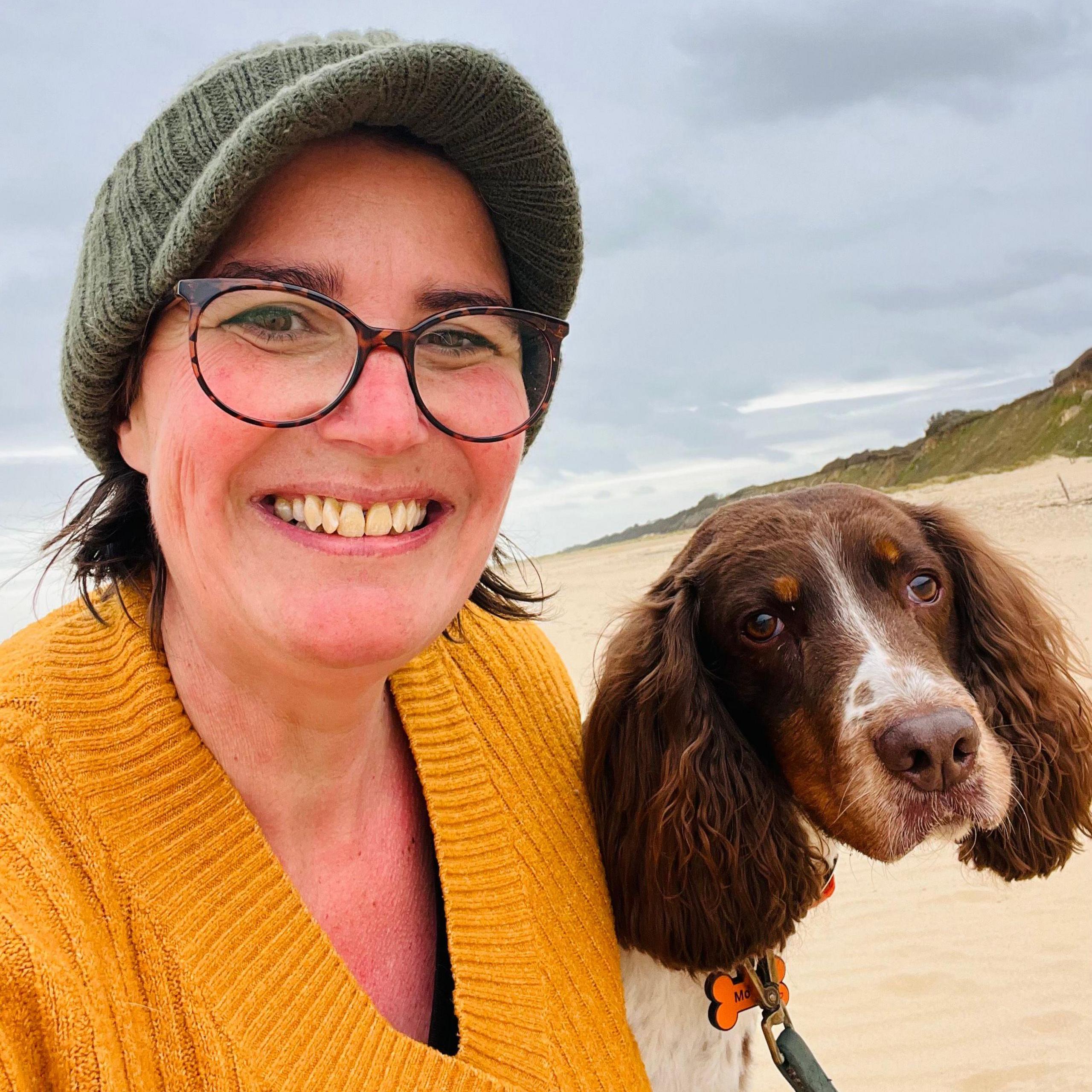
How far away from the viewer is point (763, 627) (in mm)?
2338

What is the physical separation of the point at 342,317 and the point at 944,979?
12.9 feet

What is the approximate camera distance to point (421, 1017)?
1.74m

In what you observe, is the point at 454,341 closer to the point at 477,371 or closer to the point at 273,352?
the point at 477,371

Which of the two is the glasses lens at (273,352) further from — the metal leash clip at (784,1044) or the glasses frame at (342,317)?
the metal leash clip at (784,1044)

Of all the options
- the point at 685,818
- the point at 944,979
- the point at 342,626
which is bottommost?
the point at 944,979

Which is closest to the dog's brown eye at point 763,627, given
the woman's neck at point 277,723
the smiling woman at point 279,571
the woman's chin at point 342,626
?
the smiling woman at point 279,571

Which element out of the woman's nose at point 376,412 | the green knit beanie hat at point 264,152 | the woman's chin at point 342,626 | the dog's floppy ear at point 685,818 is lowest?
the dog's floppy ear at point 685,818

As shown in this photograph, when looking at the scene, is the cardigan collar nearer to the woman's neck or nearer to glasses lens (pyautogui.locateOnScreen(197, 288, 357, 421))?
the woman's neck

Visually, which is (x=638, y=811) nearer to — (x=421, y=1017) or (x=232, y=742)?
(x=421, y=1017)

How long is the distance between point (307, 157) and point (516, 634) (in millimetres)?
1342

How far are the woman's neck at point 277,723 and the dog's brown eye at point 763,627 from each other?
0.99m

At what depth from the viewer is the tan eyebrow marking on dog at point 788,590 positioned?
2281mm

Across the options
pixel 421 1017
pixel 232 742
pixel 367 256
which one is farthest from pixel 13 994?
pixel 367 256

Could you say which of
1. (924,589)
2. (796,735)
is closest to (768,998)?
(796,735)
